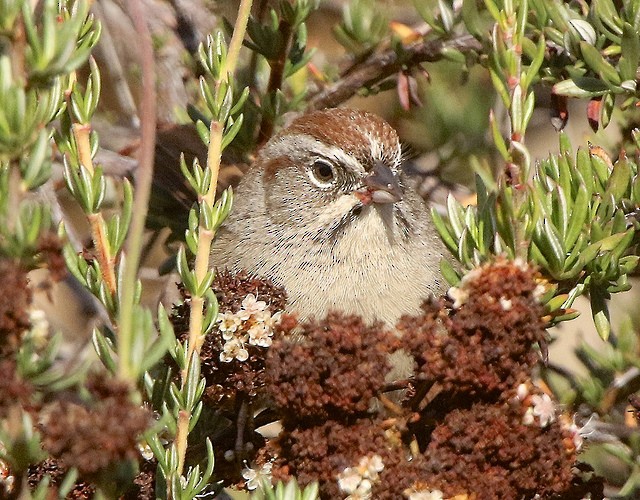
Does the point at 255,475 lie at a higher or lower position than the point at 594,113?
lower

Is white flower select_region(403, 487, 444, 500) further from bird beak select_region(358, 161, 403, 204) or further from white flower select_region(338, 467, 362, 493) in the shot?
bird beak select_region(358, 161, 403, 204)

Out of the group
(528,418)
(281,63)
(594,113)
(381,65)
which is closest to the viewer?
(528,418)

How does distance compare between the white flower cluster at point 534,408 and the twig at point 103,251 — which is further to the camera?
the twig at point 103,251

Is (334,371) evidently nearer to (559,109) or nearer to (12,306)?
(12,306)

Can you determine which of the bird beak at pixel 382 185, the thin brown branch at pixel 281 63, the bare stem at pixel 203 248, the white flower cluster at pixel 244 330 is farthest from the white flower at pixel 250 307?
the bird beak at pixel 382 185

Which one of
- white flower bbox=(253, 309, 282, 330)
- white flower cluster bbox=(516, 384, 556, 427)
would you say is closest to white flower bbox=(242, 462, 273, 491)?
white flower bbox=(253, 309, 282, 330)

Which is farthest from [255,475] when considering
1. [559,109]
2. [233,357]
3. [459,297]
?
[559,109]

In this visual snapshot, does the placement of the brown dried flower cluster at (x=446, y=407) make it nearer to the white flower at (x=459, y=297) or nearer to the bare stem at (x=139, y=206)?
the white flower at (x=459, y=297)
